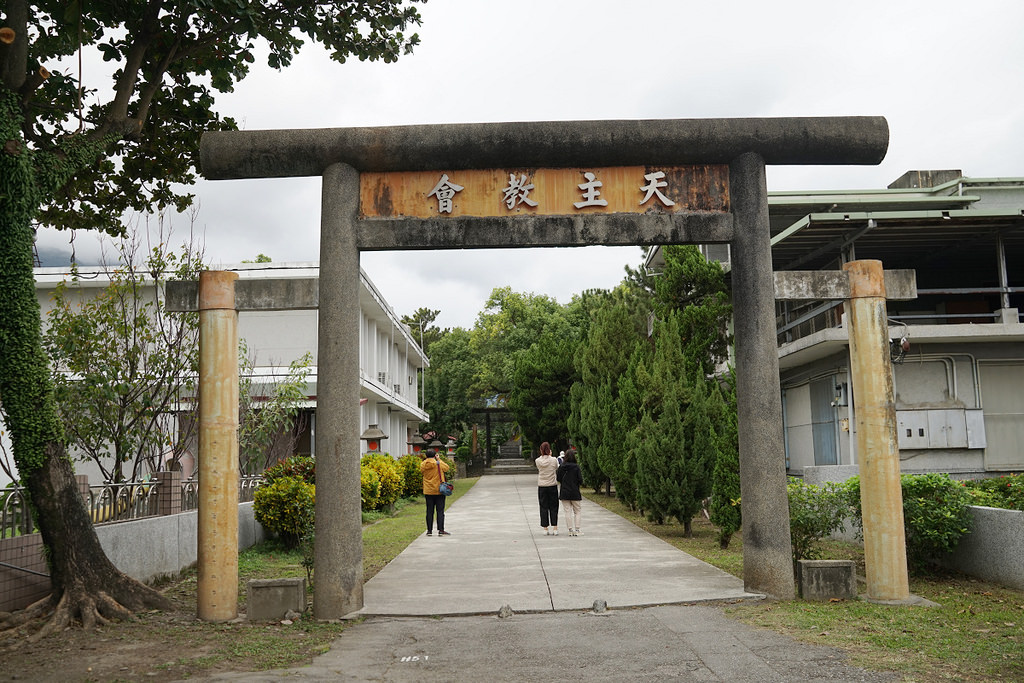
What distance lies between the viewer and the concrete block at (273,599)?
8180 mm

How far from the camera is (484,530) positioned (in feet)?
55.7

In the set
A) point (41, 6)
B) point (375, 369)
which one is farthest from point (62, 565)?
point (375, 369)

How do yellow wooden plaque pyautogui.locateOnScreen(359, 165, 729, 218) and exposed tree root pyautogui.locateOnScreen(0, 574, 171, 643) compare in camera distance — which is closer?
exposed tree root pyautogui.locateOnScreen(0, 574, 171, 643)

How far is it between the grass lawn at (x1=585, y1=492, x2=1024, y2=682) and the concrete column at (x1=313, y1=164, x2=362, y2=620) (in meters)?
3.81

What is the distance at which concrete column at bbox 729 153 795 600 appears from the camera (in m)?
8.52

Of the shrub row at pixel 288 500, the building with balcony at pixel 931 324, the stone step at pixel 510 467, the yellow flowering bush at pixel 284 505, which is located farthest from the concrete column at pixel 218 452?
the stone step at pixel 510 467

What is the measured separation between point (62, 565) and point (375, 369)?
21.8 metres

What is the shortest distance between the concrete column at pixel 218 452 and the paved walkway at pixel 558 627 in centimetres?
147

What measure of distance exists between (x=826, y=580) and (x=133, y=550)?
799 cm

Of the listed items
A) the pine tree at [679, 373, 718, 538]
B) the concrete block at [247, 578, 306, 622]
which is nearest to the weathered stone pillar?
the concrete block at [247, 578, 306, 622]

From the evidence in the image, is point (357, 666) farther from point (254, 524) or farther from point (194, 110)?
point (254, 524)

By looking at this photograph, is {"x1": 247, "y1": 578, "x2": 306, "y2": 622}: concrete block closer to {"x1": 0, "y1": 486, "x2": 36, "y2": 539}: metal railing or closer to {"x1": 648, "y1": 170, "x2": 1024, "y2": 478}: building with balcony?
{"x1": 0, "y1": 486, "x2": 36, "y2": 539}: metal railing

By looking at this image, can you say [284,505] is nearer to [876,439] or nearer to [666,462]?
[666,462]

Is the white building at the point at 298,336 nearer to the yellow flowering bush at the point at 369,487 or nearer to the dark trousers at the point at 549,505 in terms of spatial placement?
the yellow flowering bush at the point at 369,487
